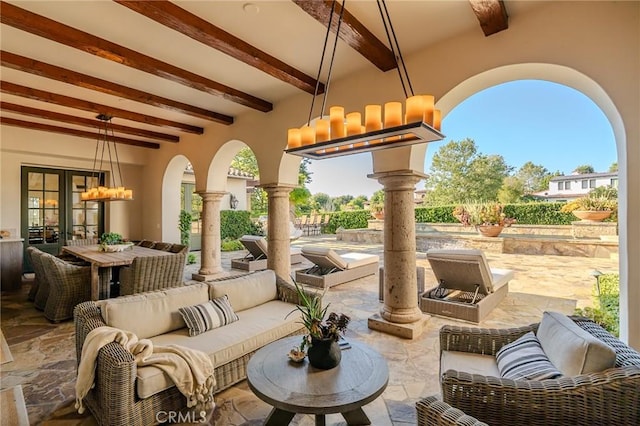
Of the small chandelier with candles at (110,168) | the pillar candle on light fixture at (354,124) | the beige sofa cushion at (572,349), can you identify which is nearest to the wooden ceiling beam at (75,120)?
the small chandelier with candles at (110,168)

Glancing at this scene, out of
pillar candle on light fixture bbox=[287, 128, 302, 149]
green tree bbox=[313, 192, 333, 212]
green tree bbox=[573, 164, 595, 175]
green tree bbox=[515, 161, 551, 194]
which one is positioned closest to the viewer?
pillar candle on light fixture bbox=[287, 128, 302, 149]

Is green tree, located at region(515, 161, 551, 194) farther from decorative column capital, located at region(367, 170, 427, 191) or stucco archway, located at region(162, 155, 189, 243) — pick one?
stucco archway, located at region(162, 155, 189, 243)

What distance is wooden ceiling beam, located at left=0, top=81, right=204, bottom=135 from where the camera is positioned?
4.57 meters

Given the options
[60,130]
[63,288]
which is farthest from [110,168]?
[63,288]

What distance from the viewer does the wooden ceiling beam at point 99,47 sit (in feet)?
9.53

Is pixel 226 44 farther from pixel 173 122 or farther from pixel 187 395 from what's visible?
pixel 173 122

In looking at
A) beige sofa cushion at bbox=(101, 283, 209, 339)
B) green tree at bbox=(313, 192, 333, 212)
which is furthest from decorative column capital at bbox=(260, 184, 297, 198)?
green tree at bbox=(313, 192, 333, 212)

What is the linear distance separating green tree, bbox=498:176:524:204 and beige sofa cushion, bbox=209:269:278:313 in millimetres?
17804

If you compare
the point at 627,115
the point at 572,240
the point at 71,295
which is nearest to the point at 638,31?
the point at 627,115

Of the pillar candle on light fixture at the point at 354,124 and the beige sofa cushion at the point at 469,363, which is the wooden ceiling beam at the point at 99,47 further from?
the beige sofa cushion at the point at 469,363

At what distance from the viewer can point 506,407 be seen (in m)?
1.49

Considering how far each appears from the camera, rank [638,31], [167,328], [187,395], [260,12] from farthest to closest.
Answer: [260,12] < [167,328] < [638,31] < [187,395]

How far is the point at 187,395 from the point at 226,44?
128 inches

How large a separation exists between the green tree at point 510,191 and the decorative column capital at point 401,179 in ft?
54.3
